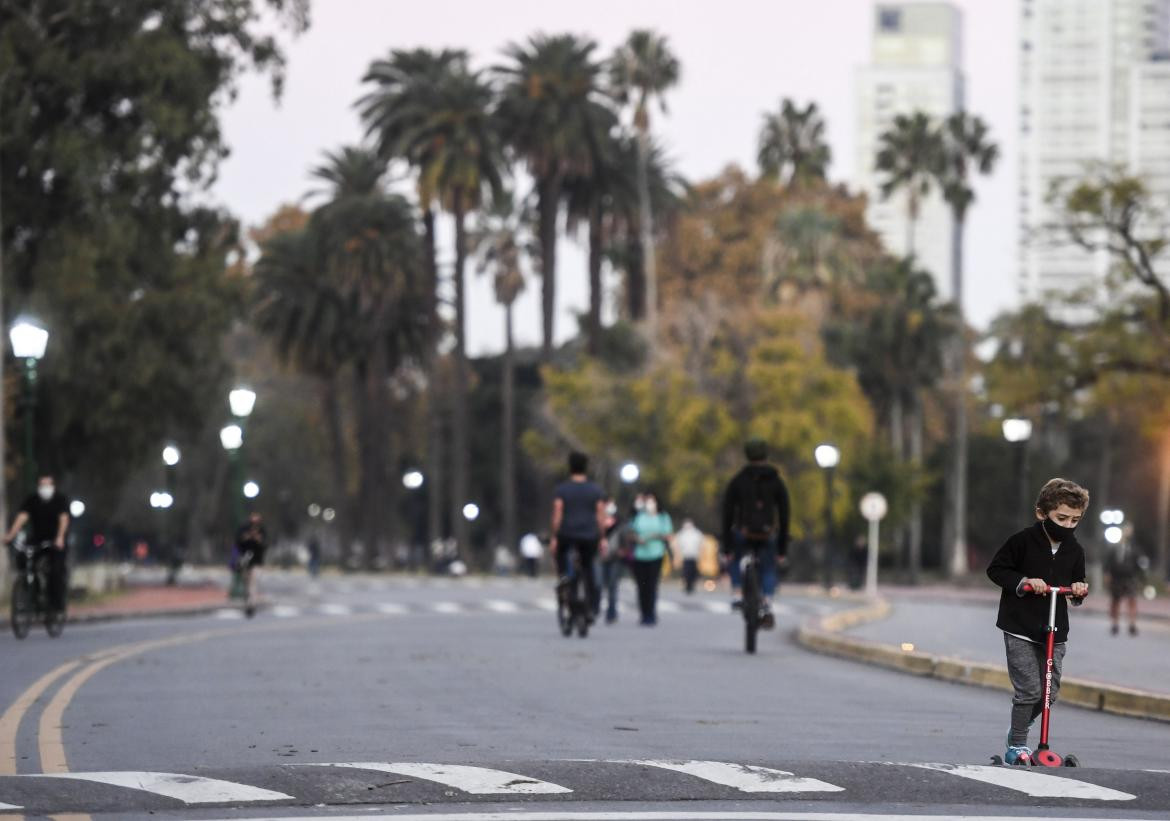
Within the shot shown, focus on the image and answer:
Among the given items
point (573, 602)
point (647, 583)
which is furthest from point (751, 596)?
point (647, 583)

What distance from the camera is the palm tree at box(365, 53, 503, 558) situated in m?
73.6

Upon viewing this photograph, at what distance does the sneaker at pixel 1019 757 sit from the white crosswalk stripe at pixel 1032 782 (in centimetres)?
8

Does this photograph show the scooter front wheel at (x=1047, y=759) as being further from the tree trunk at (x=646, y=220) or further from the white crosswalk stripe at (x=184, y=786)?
the tree trunk at (x=646, y=220)

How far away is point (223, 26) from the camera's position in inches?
1656

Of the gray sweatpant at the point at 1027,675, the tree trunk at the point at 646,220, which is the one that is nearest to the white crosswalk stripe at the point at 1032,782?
the gray sweatpant at the point at 1027,675

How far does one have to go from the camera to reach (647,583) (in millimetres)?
27062

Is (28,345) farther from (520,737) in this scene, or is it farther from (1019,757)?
(1019,757)

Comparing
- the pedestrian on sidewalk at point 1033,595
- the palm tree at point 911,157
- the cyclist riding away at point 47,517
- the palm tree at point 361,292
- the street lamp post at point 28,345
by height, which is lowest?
the pedestrian on sidewalk at point 1033,595

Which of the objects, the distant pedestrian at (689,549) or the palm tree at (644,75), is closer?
the distant pedestrian at (689,549)

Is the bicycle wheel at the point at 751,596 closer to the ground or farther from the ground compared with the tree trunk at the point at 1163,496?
closer to the ground

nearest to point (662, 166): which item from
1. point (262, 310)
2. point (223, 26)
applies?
point (262, 310)

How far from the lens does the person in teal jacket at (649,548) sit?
85.2 feet

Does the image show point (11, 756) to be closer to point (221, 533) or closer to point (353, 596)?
point (353, 596)

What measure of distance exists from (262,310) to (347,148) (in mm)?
6527
